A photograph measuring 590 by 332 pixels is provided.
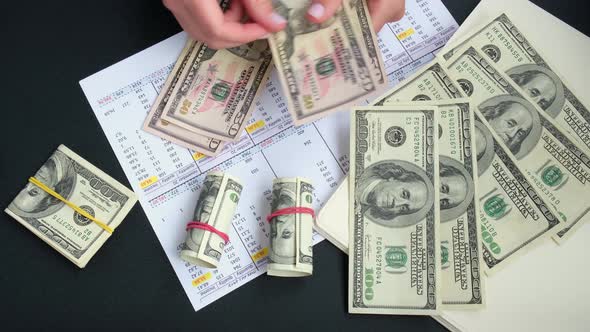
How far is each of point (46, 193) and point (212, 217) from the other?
0.26 meters

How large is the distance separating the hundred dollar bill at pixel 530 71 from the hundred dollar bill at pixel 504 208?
113 mm

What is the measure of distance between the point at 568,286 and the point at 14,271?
0.82 meters

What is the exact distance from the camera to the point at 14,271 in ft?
2.79

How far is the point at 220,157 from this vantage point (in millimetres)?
898

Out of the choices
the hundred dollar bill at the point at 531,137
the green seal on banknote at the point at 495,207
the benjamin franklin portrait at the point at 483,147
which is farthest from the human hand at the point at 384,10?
the green seal on banknote at the point at 495,207

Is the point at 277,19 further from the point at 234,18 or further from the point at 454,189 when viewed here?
the point at 454,189

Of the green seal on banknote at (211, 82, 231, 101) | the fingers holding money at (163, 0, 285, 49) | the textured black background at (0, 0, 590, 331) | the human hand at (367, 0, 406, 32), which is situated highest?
the human hand at (367, 0, 406, 32)

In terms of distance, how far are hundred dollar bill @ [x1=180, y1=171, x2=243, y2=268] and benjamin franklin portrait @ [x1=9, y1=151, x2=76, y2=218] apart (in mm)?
204

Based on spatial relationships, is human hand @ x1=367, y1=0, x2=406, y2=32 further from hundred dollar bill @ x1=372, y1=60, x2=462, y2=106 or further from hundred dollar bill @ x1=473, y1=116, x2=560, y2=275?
hundred dollar bill @ x1=473, y1=116, x2=560, y2=275

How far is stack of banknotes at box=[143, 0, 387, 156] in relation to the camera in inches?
34.5

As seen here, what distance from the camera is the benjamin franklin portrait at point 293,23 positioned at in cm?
85

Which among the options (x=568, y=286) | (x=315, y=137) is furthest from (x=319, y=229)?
(x=568, y=286)

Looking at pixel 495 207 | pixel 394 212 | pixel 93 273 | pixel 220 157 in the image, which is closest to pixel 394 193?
pixel 394 212

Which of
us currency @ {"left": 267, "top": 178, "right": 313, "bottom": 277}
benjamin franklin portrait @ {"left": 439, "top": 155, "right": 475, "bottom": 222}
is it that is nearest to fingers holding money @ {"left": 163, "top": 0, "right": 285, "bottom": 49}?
us currency @ {"left": 267, "top": 178, "right": 313, "bottom": 277}
